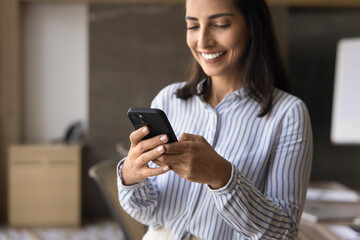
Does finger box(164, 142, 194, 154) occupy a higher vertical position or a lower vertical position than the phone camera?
lower

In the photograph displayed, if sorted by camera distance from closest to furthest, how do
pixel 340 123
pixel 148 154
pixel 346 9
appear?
1. pixel 148 154
2. pixel 340 123
3. pixel 346 9

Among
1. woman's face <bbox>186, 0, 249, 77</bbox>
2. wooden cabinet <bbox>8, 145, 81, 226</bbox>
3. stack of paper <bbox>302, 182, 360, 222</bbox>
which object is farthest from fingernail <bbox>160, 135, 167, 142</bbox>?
wooden cabinet <bbox>8, 145, 81, 226</bbox>

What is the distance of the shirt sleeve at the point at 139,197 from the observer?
1.15 metres

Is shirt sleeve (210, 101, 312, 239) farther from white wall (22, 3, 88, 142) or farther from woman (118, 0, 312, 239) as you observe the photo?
white wall (22, 3, 88, 142)

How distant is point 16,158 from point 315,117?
10.7ft

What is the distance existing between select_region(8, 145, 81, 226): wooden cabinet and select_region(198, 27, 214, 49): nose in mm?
3600

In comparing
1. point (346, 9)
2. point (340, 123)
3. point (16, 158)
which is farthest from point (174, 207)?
point (346, 9)

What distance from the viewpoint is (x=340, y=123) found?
381 cm

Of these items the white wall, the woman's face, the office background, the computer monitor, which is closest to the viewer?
the woman's face

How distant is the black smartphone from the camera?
945 millimetres

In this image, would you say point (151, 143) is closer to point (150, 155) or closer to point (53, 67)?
point (150, 155)

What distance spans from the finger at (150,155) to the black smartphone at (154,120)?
3cm

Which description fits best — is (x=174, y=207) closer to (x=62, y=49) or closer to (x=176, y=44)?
(x=176, y=44)

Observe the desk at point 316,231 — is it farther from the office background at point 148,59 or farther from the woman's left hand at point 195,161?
the office background at point 148,59
